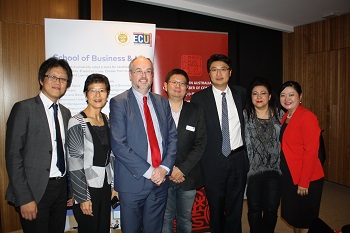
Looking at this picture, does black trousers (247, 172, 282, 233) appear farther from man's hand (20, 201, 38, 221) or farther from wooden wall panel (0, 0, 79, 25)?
wooden wall panel (0, 0, 79, 25)

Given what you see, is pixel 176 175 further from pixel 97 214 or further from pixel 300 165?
pixel 300 165

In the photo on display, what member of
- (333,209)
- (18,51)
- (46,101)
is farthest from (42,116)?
(333,209)

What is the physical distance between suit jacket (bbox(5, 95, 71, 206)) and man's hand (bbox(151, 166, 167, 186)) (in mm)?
781

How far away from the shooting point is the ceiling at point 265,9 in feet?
14.9

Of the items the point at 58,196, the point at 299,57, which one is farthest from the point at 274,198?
the point at 299,57

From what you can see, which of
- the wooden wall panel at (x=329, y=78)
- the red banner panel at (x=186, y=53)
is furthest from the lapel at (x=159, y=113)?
the wooden wall panel at (x=329, y=78)

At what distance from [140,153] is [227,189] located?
1060 mm

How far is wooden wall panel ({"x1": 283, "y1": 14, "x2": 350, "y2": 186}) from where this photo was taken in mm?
5281

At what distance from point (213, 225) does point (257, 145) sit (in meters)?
0.93

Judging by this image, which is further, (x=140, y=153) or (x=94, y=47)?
(x=94, y=47)

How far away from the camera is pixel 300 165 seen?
2.50 meters

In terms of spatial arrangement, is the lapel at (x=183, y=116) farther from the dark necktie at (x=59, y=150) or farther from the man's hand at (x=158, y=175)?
the dark necktie at (x=59, y=150)

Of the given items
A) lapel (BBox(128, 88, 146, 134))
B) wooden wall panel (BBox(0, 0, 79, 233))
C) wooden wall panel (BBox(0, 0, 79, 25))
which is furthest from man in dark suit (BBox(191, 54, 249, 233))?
wooden wall panel (BBox(0, 0, 79, 233))

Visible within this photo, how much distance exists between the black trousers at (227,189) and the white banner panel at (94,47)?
4.69 ft
